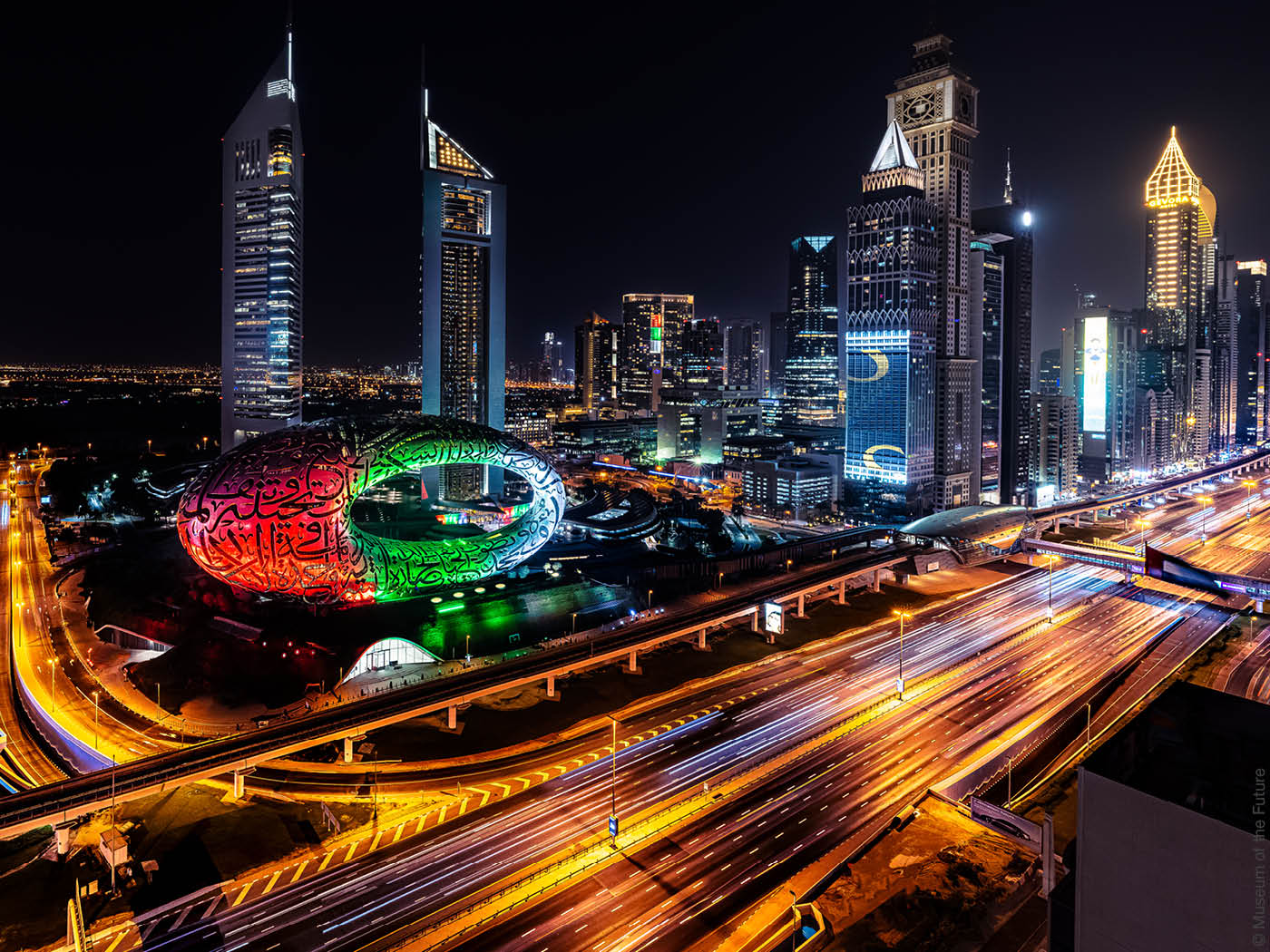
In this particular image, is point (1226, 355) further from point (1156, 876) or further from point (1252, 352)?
point (1156, 876)

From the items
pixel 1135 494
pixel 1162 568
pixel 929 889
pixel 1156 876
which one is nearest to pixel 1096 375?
pixel 1135 494

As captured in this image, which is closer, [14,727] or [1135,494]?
[14,727]

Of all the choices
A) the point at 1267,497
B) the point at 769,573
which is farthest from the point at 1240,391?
the point at 769,573

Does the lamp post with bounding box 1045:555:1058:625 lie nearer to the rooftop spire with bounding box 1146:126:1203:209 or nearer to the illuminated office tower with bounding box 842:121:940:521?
the illuminated office tower with bounding box 842:121:940:521

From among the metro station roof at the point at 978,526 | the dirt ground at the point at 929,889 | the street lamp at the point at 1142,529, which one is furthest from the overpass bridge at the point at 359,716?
the street lamp at the point at 1142,529

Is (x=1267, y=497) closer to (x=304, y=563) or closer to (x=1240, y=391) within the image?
(x=1240, y=391)

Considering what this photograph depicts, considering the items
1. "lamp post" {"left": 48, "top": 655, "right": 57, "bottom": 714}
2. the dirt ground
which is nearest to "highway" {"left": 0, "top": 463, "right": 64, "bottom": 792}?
"lamp post" {"left": 48, "top": 655, "right": 57, "bottom": 714}
